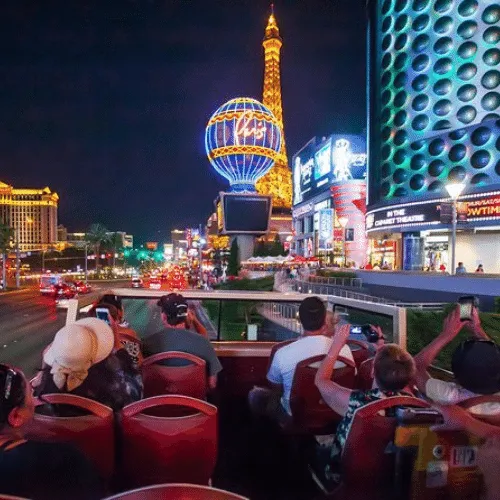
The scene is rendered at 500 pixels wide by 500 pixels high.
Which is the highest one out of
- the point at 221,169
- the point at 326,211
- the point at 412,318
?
the point at 221,169

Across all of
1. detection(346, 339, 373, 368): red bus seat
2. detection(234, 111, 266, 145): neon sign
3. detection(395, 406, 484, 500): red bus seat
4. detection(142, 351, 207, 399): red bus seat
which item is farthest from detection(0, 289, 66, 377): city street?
detection(234, 111, 266, 145): neon sign

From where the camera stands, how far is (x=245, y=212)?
59250 millimetres

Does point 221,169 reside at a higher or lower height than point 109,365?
higher

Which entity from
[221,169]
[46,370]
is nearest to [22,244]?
[221,169]

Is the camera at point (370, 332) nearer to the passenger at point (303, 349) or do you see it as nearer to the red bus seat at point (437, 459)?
the passenger at point (303, 349)

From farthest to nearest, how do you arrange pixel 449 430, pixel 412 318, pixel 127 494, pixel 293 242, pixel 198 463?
1. pixel 293 242
2. pixel 412 318
3. pixel 198 463
4. pixel 449 430
5. pixel 127 494

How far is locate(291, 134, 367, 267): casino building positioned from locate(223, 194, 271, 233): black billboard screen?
24.3ft

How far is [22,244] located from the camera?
528 ft

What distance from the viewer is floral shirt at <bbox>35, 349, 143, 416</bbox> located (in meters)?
2.95

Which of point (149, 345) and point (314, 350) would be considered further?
point (149, 345)

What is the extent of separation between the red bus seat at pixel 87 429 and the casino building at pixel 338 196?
163ft

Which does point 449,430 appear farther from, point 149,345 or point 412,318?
point 412,318

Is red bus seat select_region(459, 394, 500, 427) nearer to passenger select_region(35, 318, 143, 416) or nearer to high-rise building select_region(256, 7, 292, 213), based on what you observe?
passenger select_region(35, 318, 143, 416)

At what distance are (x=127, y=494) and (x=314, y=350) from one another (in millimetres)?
2220
